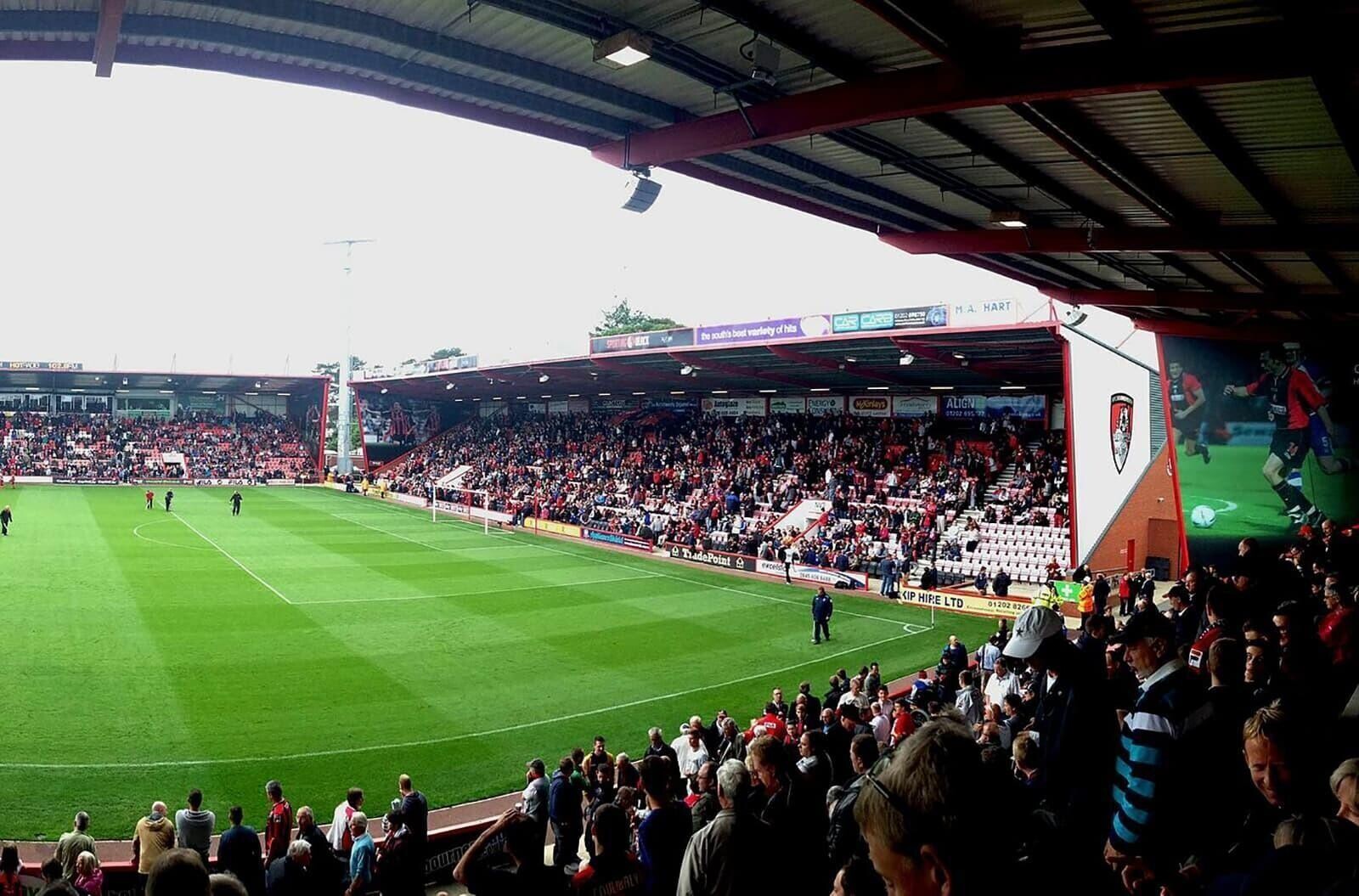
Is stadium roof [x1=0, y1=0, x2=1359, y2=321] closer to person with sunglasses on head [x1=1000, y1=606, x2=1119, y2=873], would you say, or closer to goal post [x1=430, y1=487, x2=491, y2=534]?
person with sunglasses on head [x1=1000, y1=606, x2=1119, y2=873]

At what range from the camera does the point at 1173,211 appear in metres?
10.0

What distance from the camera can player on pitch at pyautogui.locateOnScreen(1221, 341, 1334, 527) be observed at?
18266 millimetres

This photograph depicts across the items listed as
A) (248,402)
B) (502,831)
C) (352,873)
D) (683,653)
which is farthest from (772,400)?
(248,402)

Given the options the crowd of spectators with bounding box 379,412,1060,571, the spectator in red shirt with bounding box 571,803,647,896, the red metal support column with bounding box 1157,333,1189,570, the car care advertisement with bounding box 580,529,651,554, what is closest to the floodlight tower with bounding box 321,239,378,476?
the crowd of spectators with bounding box 379,412,1060,571

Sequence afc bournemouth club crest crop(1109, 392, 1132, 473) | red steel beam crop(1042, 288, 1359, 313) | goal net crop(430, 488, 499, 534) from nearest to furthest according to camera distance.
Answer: red steel beam crop(1042, 288, 1359, 313) → afc bournemouth club crest crop(1109, 392, 1132, 473) → goal net crop(430, 488, 499, 534)

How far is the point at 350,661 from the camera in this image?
1752 cm

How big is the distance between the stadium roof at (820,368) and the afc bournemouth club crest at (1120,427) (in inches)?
93.6

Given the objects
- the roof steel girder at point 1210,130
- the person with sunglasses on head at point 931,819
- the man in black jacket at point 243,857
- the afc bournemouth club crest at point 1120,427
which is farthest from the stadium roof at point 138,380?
the person with sunglasses on head at point 931,819

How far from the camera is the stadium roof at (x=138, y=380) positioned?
5969 cm

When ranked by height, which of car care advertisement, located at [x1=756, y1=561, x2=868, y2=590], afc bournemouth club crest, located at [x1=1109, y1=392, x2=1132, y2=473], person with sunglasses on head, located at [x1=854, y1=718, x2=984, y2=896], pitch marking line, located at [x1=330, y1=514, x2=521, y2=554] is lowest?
car care advertisement, located at [x1=756, y1=561, x2=868, y2=590]

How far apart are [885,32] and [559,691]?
1256 cm

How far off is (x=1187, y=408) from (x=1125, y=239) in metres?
10.6

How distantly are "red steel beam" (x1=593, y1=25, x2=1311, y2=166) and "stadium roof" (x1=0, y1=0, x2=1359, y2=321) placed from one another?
0.6 inches

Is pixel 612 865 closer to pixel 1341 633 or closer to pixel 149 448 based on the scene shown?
pixel 1341 633
